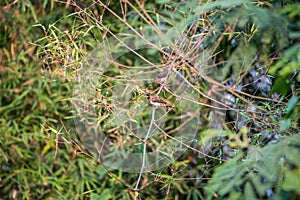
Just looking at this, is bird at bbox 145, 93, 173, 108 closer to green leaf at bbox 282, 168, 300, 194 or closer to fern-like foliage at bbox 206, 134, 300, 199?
fern-like foliage at bbox 206, 134, 300, 199

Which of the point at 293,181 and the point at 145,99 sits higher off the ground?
the point at 293,181

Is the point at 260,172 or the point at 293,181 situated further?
the point at 260,172

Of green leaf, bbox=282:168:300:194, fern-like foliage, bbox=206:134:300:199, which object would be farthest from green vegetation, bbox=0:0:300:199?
green leaf, bbox=282:168:300:194

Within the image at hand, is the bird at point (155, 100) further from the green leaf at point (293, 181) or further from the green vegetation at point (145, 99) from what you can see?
the green leaf at point (293, 181)

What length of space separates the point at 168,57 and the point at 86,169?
801 mm

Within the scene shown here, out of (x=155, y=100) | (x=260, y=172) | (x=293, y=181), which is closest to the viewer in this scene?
(x=293, y=181)

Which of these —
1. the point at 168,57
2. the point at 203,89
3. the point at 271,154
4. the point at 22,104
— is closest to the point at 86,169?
the point at 22,104

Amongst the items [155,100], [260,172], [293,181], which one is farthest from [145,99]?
[293,181]

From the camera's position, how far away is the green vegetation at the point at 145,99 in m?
1.10

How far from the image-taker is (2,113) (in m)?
2.17

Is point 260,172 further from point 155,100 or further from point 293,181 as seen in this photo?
point 155,100

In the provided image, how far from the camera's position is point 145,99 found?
59.4 inches

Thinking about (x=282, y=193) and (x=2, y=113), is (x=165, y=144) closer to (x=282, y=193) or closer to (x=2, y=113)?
(x=2, y=113)

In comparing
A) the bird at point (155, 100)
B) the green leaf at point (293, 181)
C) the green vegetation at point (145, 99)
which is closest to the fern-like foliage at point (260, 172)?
the green vegetation at point (145, 99)
